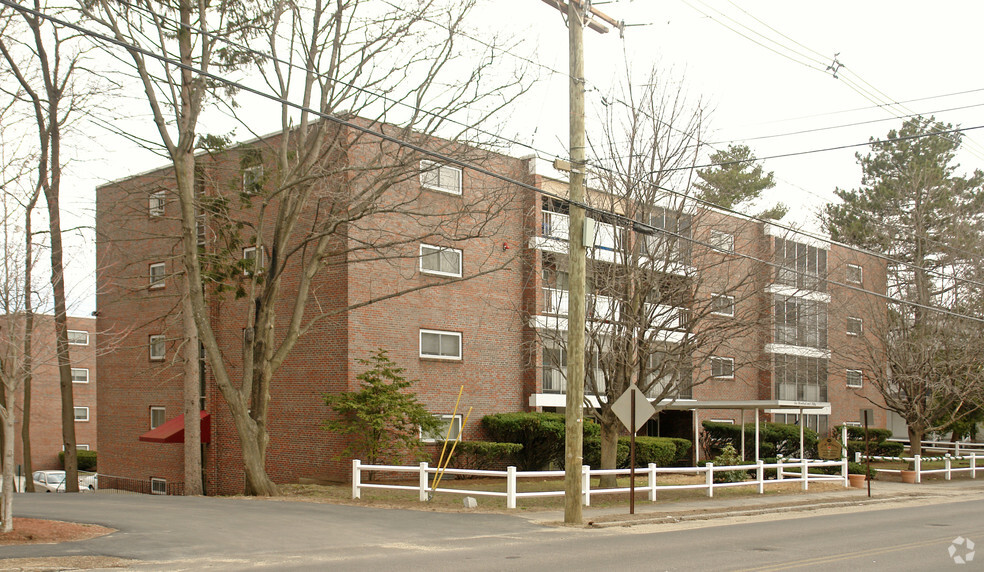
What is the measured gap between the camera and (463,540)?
14.6m

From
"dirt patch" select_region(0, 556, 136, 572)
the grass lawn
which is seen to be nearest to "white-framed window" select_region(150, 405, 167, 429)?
the grass lawn

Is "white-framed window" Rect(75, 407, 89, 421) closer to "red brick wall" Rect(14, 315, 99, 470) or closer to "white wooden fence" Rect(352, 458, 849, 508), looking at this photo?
"red brick wall" Rect(14, 315, 99, 470)

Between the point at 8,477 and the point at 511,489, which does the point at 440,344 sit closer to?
the point at 511,489

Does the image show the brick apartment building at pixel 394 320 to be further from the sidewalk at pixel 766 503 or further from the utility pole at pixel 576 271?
the utility pole at pixel 576 271

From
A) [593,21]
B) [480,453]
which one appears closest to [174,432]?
[480,453]

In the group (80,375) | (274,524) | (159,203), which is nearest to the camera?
(274,524)

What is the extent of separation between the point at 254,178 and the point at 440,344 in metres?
7.99

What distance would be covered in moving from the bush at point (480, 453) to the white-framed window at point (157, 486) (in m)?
10.7

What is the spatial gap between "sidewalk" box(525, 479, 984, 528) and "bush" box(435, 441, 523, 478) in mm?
6105

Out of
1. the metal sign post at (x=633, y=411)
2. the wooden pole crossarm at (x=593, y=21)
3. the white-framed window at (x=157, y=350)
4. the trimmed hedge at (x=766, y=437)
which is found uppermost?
the wooden pole crossarm at (x=593, y=21)

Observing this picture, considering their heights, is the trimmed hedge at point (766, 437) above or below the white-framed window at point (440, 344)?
below

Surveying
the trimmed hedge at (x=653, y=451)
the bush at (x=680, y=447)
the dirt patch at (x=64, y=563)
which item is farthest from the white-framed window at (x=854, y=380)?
the dirt patch at (x=64, y=563)

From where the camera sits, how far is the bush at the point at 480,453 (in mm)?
27031

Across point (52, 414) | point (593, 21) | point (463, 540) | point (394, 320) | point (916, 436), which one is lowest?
point (52, 414)
